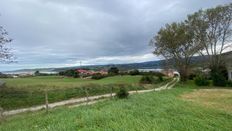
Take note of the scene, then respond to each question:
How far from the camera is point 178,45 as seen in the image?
5581 cm

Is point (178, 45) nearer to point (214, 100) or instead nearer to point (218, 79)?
point (218, 79)

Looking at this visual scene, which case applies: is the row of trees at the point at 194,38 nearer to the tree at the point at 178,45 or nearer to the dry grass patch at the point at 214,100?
the tree at the point at 178,45

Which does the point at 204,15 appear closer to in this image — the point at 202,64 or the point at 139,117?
A: the point at 202,64

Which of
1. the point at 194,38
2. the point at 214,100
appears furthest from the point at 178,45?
the point at 214,100

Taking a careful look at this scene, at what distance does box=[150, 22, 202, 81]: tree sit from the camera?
55469 millimetres

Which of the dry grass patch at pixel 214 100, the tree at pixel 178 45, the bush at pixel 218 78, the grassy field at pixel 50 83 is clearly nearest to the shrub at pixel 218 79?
the bush at pixel 218 78

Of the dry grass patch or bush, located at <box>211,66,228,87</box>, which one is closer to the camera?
the dry grass patch

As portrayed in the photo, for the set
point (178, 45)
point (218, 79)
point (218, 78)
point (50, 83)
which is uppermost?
point (178, 45)

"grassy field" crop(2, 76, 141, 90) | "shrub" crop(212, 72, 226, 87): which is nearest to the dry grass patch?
"grassy field" crop(2, 76, 141, 90)

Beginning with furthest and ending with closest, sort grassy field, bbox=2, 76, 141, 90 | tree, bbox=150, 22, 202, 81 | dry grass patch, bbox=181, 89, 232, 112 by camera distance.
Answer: tree, bbox=150, 22, 202, 81, grassy field, bbox=2, 76, 141, 90, dry grass patch, bbox=181, 89, 232, 112

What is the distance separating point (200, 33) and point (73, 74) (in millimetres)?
39759

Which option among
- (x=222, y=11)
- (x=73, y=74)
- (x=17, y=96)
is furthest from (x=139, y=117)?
(x=73, y=74)

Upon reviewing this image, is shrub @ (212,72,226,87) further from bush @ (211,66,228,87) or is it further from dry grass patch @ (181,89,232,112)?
dry grass patch @ (181,89,232,112)

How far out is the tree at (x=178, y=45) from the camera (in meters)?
55.5
